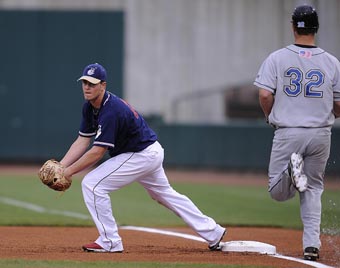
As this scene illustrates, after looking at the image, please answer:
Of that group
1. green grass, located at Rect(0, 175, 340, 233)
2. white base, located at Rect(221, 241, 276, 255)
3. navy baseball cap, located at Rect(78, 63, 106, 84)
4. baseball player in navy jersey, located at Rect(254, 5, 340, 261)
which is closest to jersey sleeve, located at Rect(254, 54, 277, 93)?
baseball player in navy jersey, located at Rect(254, 5, 340, 261)

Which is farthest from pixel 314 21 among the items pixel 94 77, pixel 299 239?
pixel 299 239

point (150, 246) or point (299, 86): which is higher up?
point (299, 86)

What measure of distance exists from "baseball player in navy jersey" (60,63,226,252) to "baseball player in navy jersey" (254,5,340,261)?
1.01 m

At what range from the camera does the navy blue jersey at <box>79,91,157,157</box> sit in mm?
7977

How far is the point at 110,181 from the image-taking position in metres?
8.17

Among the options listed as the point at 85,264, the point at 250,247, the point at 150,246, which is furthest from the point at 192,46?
the point at 85,264

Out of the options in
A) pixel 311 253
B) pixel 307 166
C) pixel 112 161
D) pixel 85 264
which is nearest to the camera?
pixel 85 264

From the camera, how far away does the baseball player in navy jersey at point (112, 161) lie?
802 centimetres

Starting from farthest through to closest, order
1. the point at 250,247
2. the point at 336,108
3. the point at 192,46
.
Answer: the point at 192,46, the point at 250,247, the point at 336,108

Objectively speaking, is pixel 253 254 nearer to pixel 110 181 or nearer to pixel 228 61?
pixel 110 181

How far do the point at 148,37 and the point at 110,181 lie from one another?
55.3 ft

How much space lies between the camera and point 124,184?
27.3 feet

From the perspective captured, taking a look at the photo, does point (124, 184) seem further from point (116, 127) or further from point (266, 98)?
point (266, 98)

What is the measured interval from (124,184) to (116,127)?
609mm
